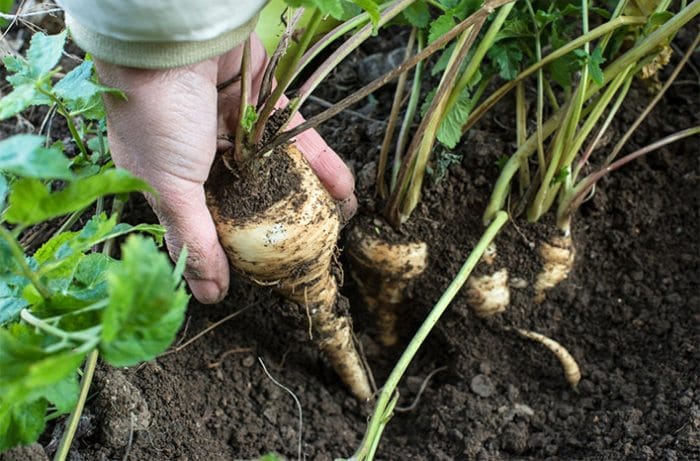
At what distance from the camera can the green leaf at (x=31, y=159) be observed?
26.2 inches

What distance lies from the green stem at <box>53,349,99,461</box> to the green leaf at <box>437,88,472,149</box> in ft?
2.27

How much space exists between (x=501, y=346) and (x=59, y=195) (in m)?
1.09

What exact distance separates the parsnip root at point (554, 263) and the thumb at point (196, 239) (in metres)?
0.62

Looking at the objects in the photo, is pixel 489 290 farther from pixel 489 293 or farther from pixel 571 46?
pixel 571 46

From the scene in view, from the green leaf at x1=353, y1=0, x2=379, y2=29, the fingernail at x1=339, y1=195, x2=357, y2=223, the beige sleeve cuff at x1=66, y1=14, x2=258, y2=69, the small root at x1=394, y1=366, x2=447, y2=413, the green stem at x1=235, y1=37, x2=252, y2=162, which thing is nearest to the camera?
the green leaf at x1=353, y1=0, x2=379, y2=29

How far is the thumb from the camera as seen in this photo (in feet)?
3.88

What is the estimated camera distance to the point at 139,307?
2.24 feet

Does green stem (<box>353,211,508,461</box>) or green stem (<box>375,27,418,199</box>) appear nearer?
green stem (<box>353,211,508,461</box>)

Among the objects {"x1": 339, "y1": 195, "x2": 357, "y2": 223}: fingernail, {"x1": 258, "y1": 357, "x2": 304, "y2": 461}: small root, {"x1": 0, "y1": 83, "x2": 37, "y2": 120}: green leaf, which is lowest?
{"x1": 258, "y1": 357, "x2": 304, "y2": 461}: small root

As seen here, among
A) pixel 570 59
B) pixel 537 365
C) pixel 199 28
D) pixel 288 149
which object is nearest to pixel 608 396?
pixel 537 365

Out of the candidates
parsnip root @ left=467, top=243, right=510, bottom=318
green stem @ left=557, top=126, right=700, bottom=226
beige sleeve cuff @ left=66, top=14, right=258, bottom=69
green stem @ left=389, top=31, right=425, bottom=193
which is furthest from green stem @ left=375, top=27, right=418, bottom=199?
beige sleeve cuff @ left=66, top=14, right=258, bottom=69

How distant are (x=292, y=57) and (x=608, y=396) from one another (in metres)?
0.85

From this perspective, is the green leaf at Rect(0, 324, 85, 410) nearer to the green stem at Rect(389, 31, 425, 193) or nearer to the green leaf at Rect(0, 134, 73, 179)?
the green leaf at Rect(0, 134, 73, 179)

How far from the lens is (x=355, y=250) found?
5.12 ft
